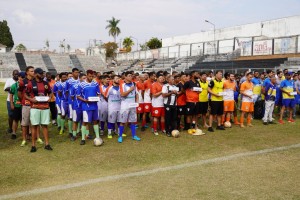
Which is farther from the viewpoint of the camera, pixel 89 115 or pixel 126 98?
pixel 126 98

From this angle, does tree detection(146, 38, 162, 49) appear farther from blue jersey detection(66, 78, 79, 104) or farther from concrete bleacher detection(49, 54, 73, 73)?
blue jersey detection(66, 78, 79, 104)

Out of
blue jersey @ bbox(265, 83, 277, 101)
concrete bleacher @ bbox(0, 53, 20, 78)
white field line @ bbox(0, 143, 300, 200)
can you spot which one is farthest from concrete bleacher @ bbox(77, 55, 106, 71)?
white field line @ bbox(0, 143, 300, 200)

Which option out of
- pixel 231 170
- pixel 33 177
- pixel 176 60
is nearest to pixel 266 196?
pixel 231 170

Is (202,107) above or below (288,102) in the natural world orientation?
below

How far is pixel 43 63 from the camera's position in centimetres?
5878

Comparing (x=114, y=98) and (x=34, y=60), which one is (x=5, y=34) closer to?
(x=34, y=60)

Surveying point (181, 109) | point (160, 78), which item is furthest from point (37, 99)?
point (181, 109)

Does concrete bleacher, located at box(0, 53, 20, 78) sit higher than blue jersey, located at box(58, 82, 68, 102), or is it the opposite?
concrete bleacher, located at box(0, 53, 20, 78)

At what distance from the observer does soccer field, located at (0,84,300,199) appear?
16.4ft

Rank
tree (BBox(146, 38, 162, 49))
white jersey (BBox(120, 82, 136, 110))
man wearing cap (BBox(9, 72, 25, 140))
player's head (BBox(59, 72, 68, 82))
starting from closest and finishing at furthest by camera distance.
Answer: man wearing cap (BBox(9, 72, 25, 140)) < white jersey (BBox(120, 82, 136, 110)) < player's head (BBox(59, 72, 68, 82)) < tree (BBox(146, 38, 162, 49))

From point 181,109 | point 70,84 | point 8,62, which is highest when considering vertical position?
point 8,62

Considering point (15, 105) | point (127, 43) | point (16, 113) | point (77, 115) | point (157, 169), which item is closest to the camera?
point (157, 169)

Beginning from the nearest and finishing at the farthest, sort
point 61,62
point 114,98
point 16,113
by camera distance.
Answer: point 16,113 → point 114,98 → point 61,62

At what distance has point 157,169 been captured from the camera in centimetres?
614
